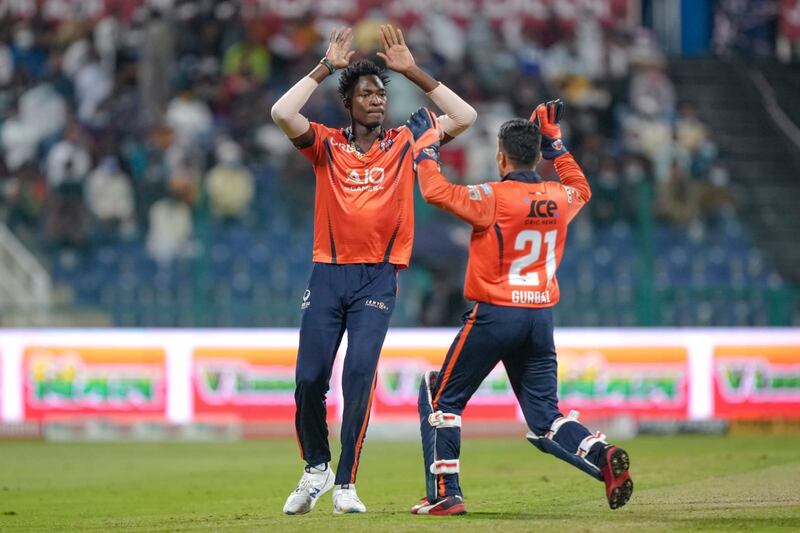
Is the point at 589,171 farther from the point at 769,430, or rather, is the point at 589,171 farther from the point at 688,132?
the point at 769,430

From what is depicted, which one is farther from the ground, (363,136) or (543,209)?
(363,136)

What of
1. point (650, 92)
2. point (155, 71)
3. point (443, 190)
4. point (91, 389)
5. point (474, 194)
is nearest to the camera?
point (443, 190)

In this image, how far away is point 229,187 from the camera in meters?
18.4

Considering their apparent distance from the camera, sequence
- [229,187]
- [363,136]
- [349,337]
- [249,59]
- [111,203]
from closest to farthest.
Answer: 1. [349,337]
2. [363,136]
3. [111,203]
4. [229,187]
5. [249,59]

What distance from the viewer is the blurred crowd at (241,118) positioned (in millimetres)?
18172

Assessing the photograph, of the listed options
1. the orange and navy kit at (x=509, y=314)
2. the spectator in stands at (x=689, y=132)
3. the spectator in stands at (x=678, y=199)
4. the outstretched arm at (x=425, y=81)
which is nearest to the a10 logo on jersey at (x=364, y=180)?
the orange and navy kit at (x=509, y=314)

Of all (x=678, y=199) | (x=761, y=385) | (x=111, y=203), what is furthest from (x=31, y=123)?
(x=761, y=385)

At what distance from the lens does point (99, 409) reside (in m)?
16.1

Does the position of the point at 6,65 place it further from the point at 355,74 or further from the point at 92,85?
the point at 355,74

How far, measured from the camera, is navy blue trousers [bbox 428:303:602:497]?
7535 millimetres

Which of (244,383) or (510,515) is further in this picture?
(244,383)

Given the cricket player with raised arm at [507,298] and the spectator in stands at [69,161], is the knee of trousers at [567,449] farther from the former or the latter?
the spectator in stands at [69,161]

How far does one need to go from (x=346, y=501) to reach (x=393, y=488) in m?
2.76

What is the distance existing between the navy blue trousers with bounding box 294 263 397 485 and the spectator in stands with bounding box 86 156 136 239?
10.8 meters
